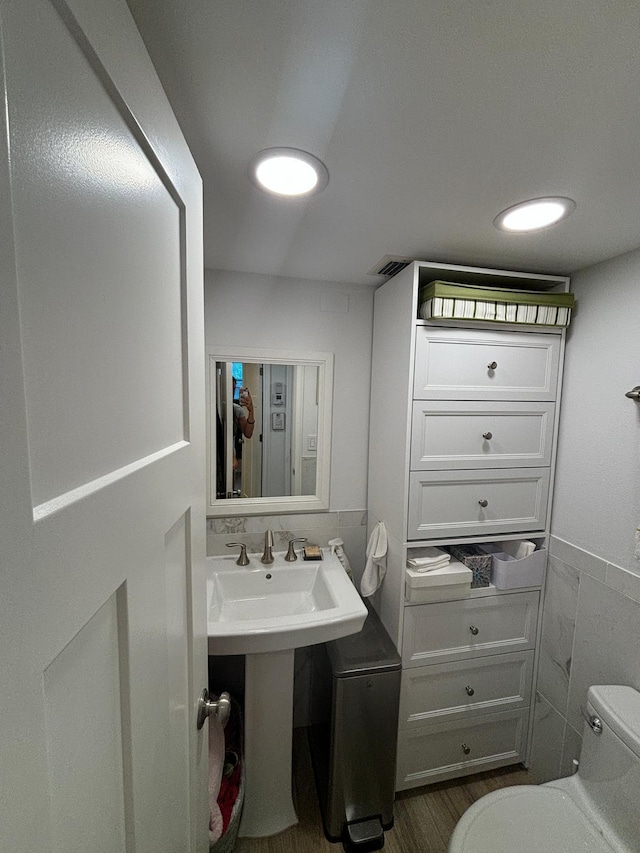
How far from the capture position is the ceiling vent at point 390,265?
1345mm

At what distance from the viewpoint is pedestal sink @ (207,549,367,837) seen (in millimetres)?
1163

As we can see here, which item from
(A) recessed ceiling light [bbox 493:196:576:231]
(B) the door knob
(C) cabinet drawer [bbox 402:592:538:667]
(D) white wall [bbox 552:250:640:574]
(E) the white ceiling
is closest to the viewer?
(E) the white ceiling

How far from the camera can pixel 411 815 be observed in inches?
56.5

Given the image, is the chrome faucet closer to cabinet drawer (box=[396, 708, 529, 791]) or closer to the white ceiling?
cabinet drawer (box=[396, 708, 529, 791])

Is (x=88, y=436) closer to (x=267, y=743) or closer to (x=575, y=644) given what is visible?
(x=267, y=743)

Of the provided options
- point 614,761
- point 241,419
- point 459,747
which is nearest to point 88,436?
point 241,419

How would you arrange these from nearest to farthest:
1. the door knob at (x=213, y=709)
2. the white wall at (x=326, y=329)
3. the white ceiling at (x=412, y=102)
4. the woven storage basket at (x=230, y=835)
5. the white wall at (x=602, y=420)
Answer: the white ceiling at (x=412, y=102) < the door knob at (x=213, y=709) < the woven storage basket at (x=230, y=835) < the white wall at (x=602, y=420) < the white wall at (x=326, y=329)

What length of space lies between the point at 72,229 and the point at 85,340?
10 cm

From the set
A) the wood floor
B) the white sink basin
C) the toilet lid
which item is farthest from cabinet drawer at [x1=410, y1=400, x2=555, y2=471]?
the wood floor

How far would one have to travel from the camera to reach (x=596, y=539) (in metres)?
1.31

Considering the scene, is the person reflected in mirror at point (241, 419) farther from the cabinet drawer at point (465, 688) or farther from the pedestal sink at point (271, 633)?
the cabinet drawer at point (465, 688)

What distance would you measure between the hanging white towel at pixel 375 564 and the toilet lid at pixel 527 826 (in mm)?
706

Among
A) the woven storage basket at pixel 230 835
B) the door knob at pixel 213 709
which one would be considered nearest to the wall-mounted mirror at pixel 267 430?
the door knob at pixel 213 709

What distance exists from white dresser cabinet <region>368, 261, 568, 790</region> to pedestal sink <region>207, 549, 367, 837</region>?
0.30 metres
